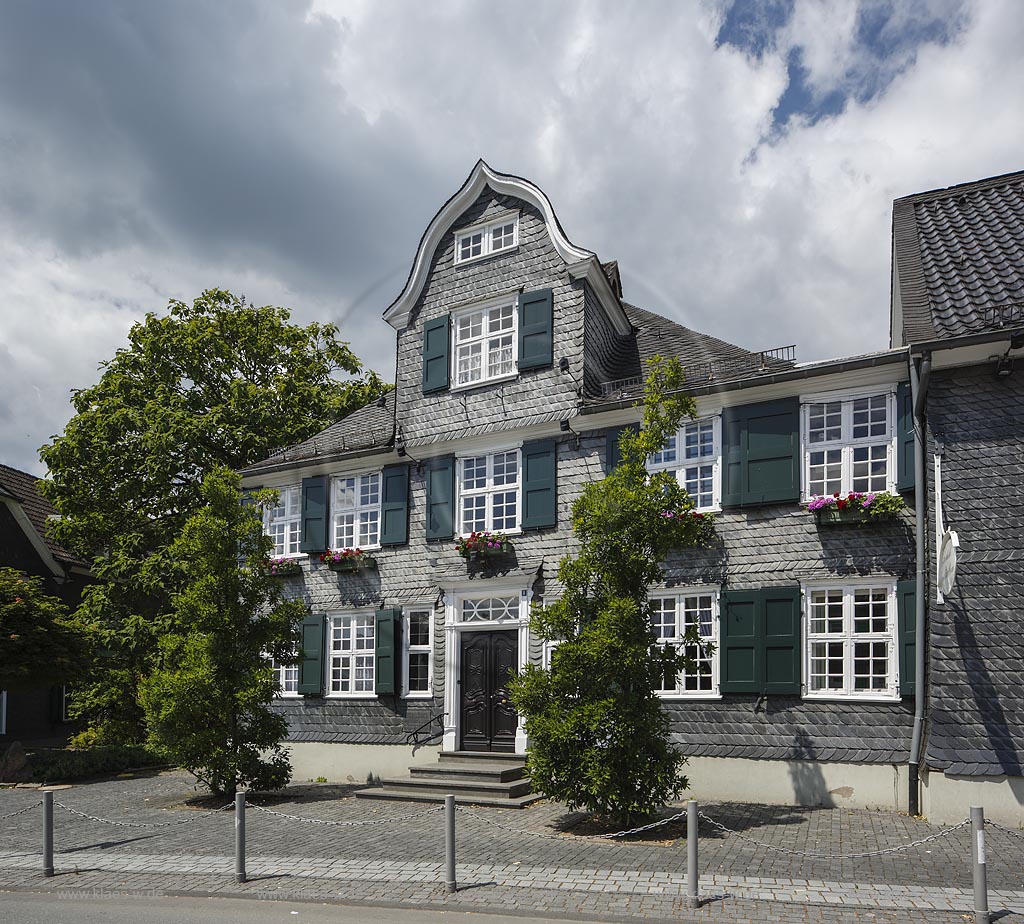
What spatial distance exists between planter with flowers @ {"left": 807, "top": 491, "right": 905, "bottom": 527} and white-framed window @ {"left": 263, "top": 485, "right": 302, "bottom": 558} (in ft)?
35.4

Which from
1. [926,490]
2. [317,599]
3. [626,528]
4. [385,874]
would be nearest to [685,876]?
[385,874]

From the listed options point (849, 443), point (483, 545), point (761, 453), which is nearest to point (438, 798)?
point (483, 545)

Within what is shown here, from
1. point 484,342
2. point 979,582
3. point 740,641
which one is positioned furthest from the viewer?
point 484,342

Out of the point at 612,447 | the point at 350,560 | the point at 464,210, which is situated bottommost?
the point at 350,560

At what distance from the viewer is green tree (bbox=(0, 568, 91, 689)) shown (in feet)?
62.8

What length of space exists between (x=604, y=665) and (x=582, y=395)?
239 inches

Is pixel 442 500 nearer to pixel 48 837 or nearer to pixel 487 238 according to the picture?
pixel 487 238

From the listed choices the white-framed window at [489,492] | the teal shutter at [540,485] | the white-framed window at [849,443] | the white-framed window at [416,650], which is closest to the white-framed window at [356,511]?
the white-framed window at [416,650]

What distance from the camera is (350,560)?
63.6 ft

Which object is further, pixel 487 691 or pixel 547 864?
pixel 487 691

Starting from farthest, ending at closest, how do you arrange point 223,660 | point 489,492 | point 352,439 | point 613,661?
point 352,439
point 489,492
point 223,660
point 613,661

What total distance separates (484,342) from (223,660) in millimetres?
7187

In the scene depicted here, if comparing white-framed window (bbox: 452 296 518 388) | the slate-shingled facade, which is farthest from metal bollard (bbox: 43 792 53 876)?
white-framed window (bbox: 452 296 518 388)

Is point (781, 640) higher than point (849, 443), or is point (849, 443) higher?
point (849, 443)
